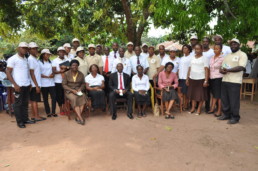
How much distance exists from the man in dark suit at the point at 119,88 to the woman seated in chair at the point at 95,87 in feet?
0.82

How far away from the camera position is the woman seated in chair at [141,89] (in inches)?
233

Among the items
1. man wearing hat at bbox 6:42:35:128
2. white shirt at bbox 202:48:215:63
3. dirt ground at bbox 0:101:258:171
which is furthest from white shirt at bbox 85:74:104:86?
white shirt at bbox 202:48:215:63

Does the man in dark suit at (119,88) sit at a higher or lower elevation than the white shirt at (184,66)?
lower

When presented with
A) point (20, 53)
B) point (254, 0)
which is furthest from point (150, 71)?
point (20, 53)

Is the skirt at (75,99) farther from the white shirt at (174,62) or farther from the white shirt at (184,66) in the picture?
the white shirt at (184,66)

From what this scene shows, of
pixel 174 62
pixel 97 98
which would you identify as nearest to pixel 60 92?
pixel 97 98

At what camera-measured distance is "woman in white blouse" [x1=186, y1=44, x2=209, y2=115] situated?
5.74 metres

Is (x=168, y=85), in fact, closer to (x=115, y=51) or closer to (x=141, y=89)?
(x=141, y=89)

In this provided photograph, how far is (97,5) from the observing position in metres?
10.0

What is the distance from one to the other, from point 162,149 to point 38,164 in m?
2.09

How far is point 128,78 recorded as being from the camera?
6.27 metres

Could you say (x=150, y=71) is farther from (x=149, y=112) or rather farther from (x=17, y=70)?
(x=17, y=70)

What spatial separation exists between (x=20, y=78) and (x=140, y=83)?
3.08 m

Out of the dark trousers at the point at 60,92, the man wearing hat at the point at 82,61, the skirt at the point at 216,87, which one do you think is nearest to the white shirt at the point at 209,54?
the skirt at the point at 216,87
